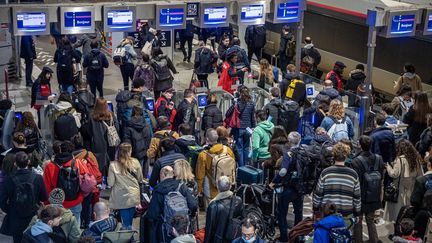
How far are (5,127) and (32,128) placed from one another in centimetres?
76

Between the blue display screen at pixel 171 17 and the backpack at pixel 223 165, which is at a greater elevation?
the blue display screen at pixel 171 17

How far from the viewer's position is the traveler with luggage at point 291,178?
10.4 m

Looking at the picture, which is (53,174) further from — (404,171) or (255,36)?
(255,36)

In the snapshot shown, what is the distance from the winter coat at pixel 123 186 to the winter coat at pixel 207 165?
40.3 inches

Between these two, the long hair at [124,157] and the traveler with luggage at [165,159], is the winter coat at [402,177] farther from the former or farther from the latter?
the long hair at [124,157]

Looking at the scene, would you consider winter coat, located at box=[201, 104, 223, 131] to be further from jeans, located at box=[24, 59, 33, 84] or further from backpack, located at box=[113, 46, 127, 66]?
jeans, located at box=[24, 59, 33, 84]

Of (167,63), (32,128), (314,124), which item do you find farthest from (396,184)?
(167,63)

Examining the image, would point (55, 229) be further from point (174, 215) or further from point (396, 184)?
point (396, 184)

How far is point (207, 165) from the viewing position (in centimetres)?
1109

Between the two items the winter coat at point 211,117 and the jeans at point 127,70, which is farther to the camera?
the jeans at point 127,70

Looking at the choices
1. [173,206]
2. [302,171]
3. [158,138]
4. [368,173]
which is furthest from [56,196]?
[368,173]

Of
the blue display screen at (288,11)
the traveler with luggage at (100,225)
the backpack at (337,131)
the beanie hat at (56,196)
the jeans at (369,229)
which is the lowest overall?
the jeans at (369,229)

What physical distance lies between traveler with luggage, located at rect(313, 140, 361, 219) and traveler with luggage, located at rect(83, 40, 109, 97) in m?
8.37

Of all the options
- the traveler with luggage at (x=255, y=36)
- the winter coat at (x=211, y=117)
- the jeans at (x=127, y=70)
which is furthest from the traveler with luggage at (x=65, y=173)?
the traveler with luggage at (x=255, y=36)
